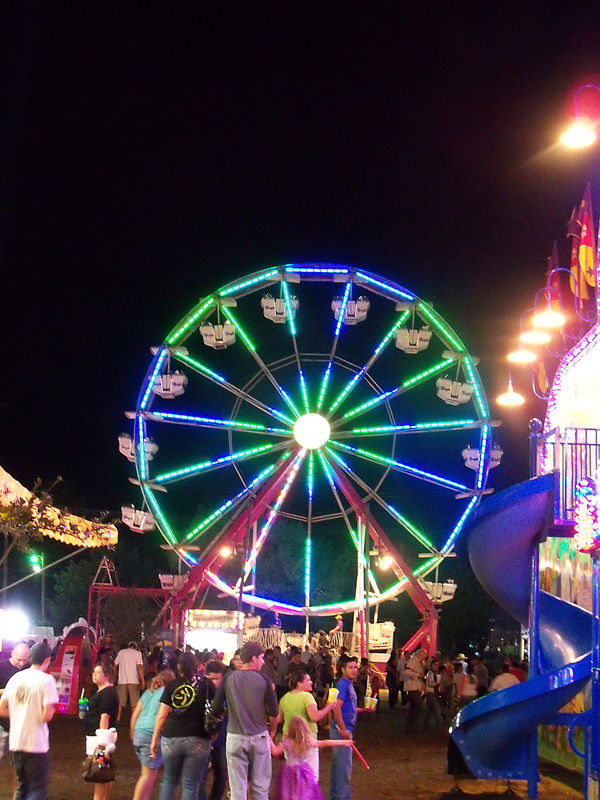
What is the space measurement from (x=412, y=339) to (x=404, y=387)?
4.21 feet

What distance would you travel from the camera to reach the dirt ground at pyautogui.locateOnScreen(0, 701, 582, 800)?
1099 centimetres

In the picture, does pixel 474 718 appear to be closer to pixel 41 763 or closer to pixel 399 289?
pixel 41 763

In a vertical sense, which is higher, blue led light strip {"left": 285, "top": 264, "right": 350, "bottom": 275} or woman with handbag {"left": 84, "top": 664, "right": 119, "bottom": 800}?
blue led light strip {"left": 285, "top": 264, "right": 350, "bottom": 275}

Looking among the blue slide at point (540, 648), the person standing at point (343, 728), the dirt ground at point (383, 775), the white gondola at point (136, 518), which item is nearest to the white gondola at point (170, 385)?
the white gondola at point (136, 518)

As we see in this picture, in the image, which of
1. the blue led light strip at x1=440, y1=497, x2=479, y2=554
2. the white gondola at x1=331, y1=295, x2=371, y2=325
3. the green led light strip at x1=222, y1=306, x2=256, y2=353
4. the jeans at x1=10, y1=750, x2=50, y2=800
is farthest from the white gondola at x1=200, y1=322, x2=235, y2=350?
the jeans at x1=10, y1=750, x2=50, y2=800

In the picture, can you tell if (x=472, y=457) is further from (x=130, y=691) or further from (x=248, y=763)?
(x=248, y=763)

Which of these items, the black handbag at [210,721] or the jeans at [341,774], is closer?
the black handbag at [210,721]

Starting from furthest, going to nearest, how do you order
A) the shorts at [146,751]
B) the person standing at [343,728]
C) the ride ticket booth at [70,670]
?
the ride ticket booth at [70,670] → the person standing at [343,728] → the shorts at [146,751]

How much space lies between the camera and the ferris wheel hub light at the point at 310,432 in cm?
2545

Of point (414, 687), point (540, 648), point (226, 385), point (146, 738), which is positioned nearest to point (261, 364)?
point (226, 385)

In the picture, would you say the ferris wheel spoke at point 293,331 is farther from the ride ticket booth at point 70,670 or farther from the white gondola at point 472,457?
the ride ticket booth at point 70,670

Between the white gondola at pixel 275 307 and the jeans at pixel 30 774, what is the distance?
1855 cm

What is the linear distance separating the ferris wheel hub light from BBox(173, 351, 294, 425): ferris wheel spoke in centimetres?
34

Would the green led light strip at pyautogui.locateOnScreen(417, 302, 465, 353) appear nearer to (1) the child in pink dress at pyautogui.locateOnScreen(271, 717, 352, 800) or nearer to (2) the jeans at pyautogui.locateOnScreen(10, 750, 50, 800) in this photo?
(1) the child in pink dress at pyautogui.locateOnScreen(271, 717, 352, 800)
